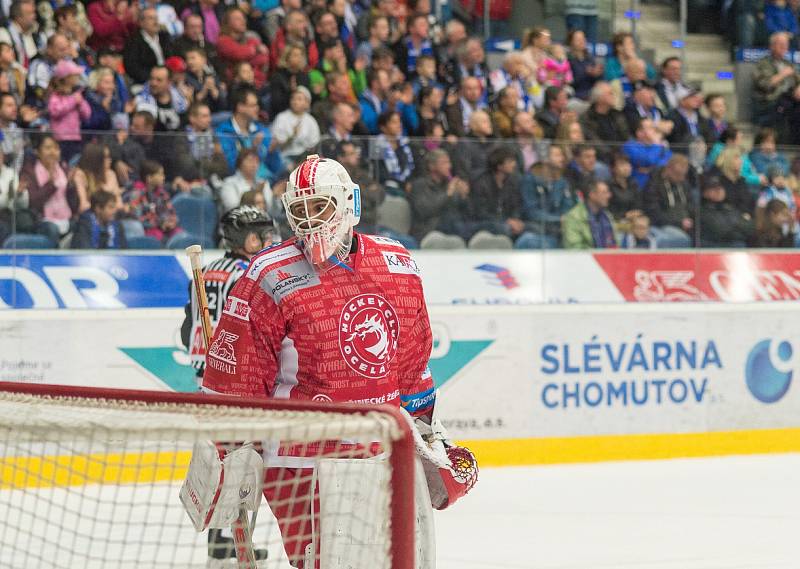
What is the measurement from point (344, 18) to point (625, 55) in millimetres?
2229

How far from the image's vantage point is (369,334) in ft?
10.1

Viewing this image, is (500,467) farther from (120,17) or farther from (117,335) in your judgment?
(120,17)

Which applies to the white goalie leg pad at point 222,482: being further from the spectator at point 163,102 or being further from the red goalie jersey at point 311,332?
the spectator at point 163,102

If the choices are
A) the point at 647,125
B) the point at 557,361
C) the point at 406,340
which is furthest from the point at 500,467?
the point at 406,340

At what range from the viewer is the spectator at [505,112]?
8523 millimetres

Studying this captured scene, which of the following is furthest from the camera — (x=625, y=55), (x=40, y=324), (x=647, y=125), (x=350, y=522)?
(x=625, y=55)

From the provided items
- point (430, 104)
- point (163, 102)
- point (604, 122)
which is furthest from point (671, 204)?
point (163, 102)

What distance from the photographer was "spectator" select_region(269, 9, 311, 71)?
8664 millimetres

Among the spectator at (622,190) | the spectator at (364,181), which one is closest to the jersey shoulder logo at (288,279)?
the spectator at (364,181)

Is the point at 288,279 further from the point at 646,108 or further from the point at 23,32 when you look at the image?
the point at 646,108

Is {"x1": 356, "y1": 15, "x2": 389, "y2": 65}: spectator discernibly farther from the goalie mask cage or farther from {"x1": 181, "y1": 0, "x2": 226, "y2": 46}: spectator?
the goalie mask cage

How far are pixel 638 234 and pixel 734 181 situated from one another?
735mm

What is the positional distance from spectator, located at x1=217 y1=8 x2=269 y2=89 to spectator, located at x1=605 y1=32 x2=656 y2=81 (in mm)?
2712

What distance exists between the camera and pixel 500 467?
286 inches
